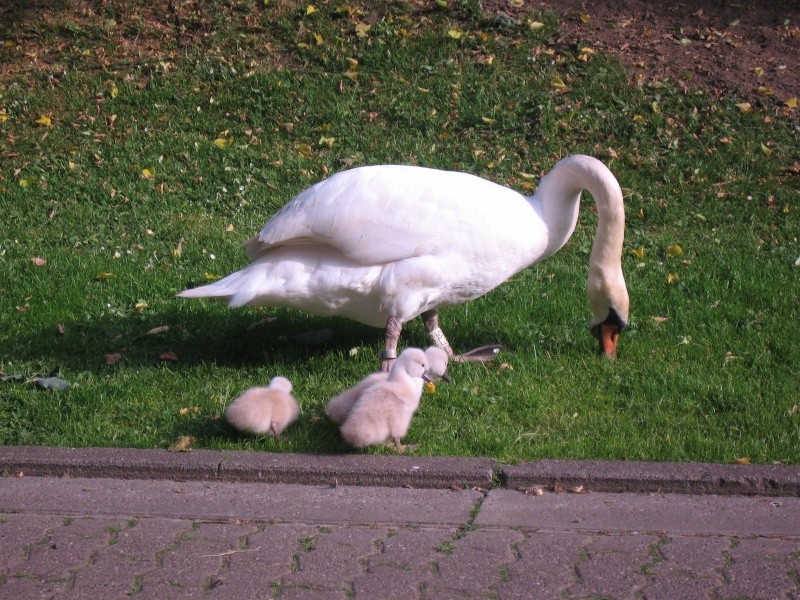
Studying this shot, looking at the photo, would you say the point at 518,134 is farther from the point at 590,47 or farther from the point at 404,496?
the point at 404,496

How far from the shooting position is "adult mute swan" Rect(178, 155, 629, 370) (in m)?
5.78

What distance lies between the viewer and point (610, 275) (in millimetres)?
6199

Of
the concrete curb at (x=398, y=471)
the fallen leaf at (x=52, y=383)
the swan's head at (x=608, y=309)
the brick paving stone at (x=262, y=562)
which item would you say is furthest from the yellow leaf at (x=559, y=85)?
the brick paving stone at (x=262, y=562)

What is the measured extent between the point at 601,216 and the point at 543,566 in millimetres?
2874

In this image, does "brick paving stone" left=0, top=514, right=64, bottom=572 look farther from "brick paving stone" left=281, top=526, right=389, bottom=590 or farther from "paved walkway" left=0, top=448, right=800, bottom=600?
"brick paving stone" left=281, top=526, right=389, bottom=590

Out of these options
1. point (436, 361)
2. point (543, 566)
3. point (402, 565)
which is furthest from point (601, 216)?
point (402, 565)

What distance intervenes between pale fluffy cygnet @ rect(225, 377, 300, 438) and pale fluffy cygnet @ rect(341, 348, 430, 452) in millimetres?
333

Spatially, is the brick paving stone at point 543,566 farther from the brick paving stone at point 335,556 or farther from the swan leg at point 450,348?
the swan leg at point 450,348

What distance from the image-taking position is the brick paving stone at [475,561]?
3748 millimetres

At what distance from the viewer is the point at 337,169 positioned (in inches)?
401

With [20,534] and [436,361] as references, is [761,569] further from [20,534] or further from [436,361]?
[20,534]

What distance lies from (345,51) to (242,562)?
8775mm

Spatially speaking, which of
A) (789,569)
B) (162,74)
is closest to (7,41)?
(162,74)

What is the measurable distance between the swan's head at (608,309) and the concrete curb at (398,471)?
1628 millimetres
